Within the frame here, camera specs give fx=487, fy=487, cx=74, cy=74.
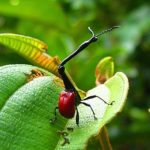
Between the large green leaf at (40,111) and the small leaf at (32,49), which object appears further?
the small leaf at (32,49)

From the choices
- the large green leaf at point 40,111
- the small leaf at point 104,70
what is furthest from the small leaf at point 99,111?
the small leaf at point 104,70

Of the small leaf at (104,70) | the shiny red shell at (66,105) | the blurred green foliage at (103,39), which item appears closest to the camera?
the shiny red shell at (66,105)

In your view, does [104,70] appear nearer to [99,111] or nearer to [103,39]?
[99,111]

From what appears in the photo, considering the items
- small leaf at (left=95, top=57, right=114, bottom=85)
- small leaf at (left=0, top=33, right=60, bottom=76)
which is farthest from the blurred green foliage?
small leaf at (left=0, top=33, right=60, bottom=76)

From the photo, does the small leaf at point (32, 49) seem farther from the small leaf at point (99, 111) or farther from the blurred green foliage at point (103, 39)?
the blurred green foliage at point (103, 39)

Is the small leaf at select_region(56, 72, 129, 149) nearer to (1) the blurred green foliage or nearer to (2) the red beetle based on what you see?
(2) the red beetle
